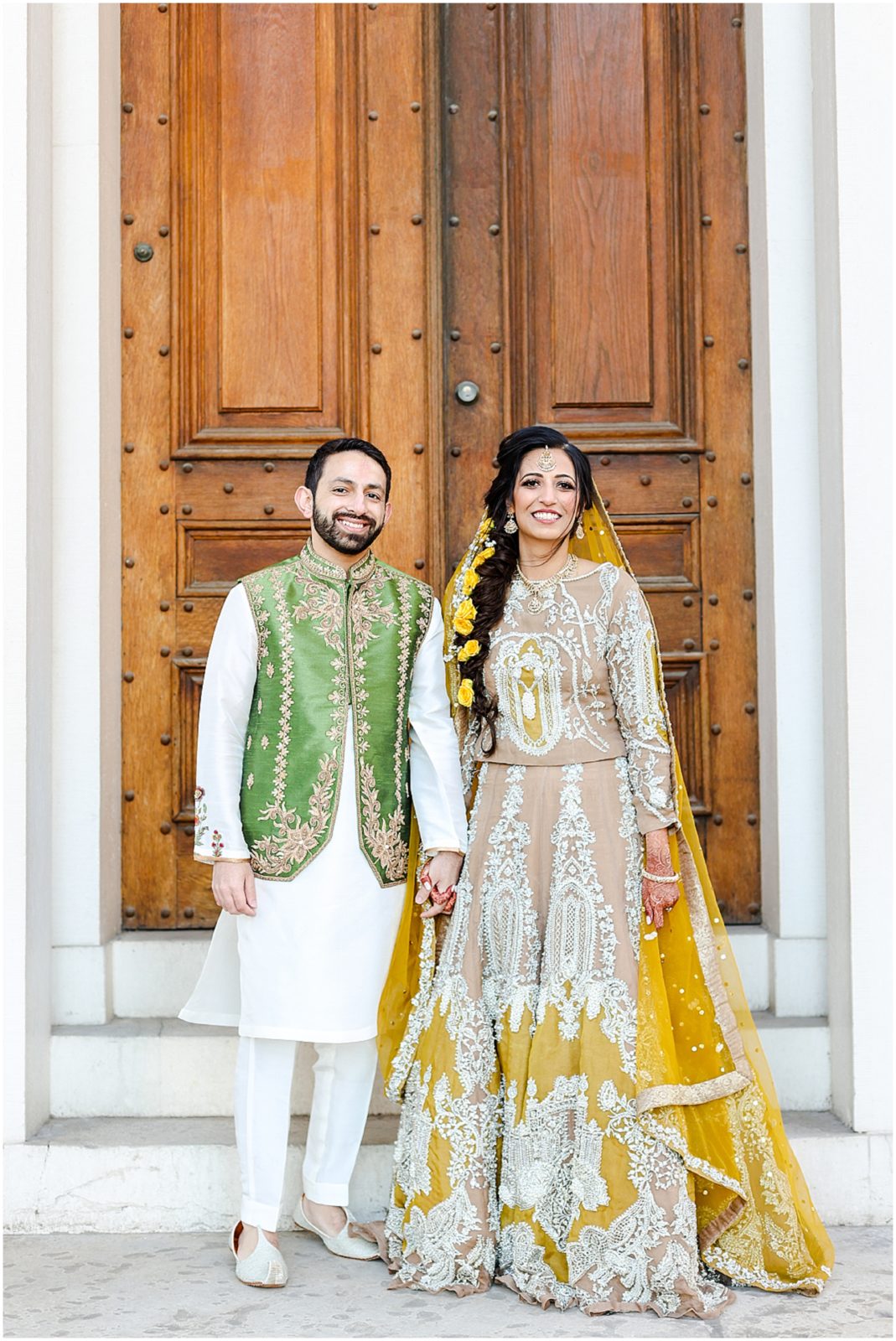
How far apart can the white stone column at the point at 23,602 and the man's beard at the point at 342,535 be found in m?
0.79

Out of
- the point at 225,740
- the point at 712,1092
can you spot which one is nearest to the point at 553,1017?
the point at 712,1092

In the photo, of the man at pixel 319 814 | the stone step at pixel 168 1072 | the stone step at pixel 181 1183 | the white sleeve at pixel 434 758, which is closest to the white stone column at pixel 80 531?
the stone step at pixel 168 1072

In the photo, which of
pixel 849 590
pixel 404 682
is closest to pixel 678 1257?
pixel 404 682

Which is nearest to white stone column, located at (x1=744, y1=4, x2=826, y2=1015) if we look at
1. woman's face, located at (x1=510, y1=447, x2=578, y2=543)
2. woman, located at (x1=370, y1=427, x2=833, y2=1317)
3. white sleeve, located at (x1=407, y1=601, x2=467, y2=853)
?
woman, located at (x1=370, y1=427, x2=833, y2=1317)

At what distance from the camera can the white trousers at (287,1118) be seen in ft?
8.87

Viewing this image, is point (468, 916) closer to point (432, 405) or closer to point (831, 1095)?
point (831, 1095)

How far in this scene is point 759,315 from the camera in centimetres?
347

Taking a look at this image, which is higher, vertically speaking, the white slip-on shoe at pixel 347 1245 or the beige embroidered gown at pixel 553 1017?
the beige embroidered gown at pixel 553 1017

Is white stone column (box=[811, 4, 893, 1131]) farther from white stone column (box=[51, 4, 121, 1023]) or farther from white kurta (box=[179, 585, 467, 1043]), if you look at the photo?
white stone column (box=[51, 4, 121, 1023])

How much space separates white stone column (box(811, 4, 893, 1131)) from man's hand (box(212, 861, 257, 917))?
1375 mm

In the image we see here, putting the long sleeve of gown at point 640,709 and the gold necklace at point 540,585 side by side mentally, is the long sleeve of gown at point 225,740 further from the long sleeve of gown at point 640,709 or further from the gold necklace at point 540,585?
the long sleeve of gown at point 640,709

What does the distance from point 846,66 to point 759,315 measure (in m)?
0.62

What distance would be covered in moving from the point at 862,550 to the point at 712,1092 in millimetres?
1271

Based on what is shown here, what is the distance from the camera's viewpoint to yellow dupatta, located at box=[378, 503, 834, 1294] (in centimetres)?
261
